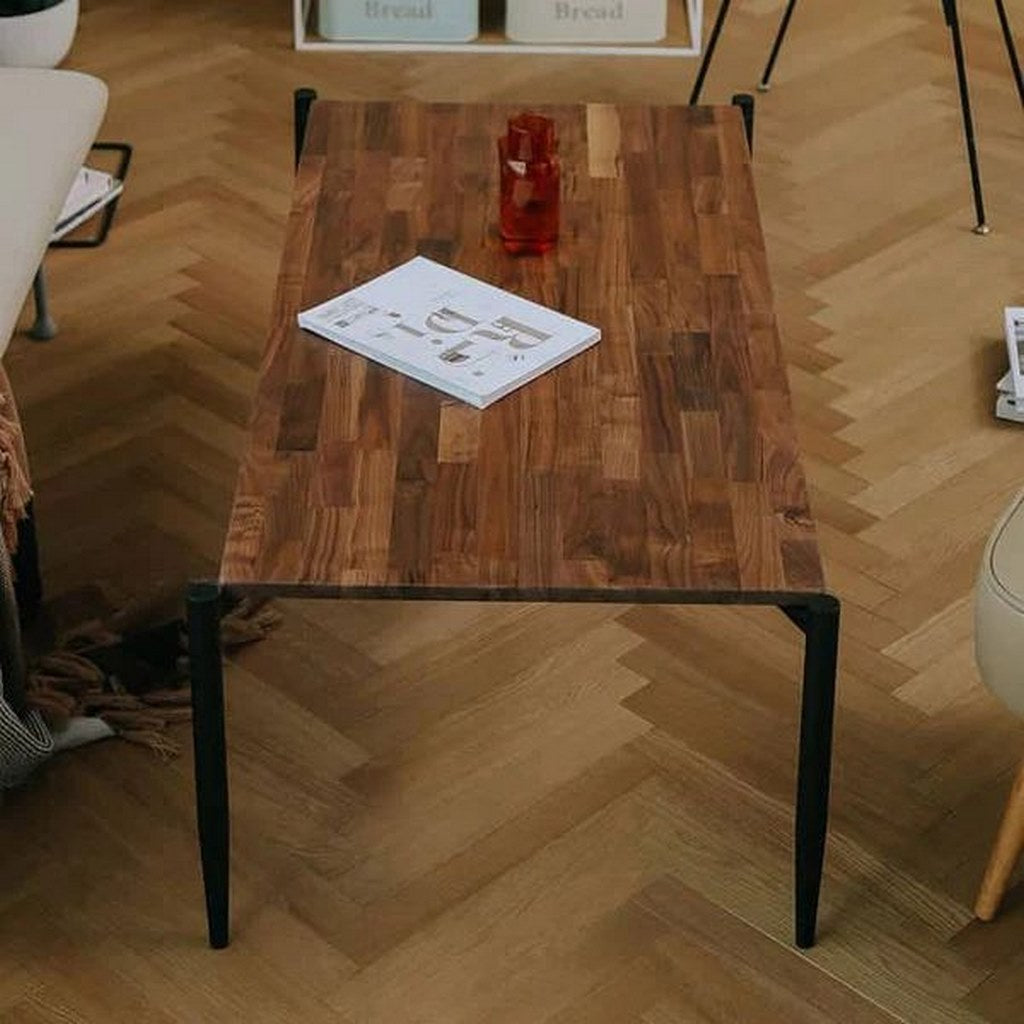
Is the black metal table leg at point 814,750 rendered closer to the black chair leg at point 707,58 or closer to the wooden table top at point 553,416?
the wooden table top at point 553,416

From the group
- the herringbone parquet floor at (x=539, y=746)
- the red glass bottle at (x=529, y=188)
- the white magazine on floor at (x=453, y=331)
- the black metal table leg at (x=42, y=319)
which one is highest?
the red glass bottle at (x=529, y=188)

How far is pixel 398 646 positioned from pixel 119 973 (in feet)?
1.94

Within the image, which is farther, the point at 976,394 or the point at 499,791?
the point at 976,394

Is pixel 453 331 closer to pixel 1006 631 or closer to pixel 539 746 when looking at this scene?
pixel 539 746

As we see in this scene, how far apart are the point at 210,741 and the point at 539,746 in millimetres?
505

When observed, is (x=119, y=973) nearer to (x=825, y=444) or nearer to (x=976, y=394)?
(x=825, y=444)

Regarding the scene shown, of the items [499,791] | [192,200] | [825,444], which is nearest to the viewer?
[499,791]

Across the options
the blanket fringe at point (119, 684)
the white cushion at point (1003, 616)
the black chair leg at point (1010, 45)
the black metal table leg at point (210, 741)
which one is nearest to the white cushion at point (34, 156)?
the blanket fringe at point (119, 684)

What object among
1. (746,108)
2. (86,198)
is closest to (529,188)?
(746,108)

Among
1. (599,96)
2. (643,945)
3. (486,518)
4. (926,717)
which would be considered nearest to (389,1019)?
(643,945)

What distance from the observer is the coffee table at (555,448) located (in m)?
1.99

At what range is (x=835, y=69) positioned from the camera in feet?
13.3

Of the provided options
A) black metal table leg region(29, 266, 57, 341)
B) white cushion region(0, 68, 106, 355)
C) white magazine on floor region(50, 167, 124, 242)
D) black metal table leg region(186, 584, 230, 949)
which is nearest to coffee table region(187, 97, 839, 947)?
black metal table leg region(186, 584, 230, 949)

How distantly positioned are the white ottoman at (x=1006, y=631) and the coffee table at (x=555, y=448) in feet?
0.55
